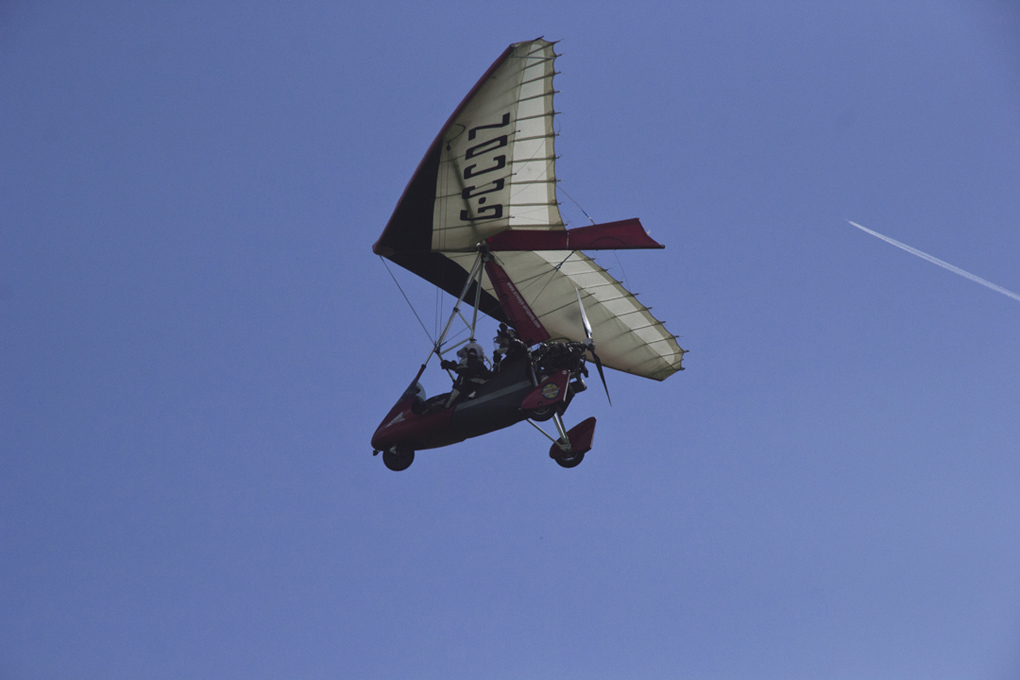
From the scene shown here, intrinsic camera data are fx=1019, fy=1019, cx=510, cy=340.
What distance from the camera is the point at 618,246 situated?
23891mm

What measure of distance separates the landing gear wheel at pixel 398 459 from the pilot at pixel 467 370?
2.03 meters

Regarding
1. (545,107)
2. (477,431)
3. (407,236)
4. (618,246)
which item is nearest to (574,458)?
(477,431)

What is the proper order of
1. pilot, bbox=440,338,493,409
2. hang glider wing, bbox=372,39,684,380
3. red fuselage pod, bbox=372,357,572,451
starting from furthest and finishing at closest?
pilot, bbox=440,338,493,409 → hang glider wing, bbox=372,39,684,380 → red fuselage pod, bbox=372,357,572,451

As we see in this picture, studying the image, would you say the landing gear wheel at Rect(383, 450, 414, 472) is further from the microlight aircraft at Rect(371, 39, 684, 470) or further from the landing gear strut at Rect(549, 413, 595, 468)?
Answer: the landing gear strut at Rect(549, 413, 595, 468)

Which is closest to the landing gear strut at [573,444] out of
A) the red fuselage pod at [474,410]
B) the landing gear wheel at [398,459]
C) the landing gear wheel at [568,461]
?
the landing gear wheel at [568,461]

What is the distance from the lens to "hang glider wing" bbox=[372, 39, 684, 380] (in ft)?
76.5

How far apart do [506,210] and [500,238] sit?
76 centimetres

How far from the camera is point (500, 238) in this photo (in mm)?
25328

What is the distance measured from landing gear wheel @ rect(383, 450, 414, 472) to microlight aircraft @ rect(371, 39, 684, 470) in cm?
2

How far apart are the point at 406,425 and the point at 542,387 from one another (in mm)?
3958

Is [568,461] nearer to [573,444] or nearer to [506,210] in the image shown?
[573,444]

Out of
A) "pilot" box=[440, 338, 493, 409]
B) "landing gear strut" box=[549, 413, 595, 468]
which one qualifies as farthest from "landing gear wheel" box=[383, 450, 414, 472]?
"landing gear strut" box=[549, 413, 595, 468]

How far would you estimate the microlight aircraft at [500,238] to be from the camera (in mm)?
23078

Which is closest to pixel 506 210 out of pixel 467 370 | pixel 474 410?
pixel 467 370
